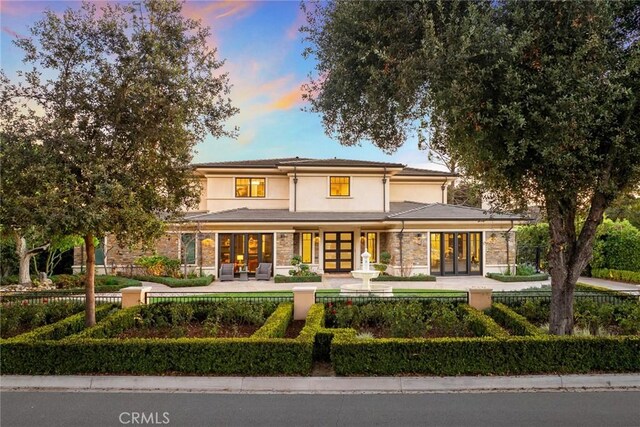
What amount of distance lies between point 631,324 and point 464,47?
23.5 ft

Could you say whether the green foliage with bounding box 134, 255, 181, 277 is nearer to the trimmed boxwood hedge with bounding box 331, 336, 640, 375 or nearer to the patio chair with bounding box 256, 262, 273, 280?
the patio chair with bounding box 256, 262, 273, 280

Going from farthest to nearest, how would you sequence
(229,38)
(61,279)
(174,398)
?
(61,279) → (229,38) → (174,398)

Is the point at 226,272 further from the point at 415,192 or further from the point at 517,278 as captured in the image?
the point at 517,278

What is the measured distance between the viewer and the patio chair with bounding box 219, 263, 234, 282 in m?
21.2

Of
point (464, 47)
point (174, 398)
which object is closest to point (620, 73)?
point (464, 47)

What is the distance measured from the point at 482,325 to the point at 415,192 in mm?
19184

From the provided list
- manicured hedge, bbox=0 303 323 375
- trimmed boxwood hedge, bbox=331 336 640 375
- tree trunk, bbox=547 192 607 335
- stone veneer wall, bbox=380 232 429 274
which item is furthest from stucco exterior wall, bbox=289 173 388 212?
trimmed boxwood hedge, bbox=331 336 640 375

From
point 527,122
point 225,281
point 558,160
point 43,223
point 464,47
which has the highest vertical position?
point 464,47

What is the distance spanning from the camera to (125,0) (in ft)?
29.6

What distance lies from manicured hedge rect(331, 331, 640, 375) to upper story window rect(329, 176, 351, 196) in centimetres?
1705

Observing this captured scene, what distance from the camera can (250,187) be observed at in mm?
24703

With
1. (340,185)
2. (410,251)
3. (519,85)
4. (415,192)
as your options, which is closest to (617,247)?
(410,251)

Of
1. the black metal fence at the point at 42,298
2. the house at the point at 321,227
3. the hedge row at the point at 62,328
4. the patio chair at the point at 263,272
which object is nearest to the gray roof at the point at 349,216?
the house at the point at 321,227

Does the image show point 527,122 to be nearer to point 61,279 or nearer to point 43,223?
point 43,223
